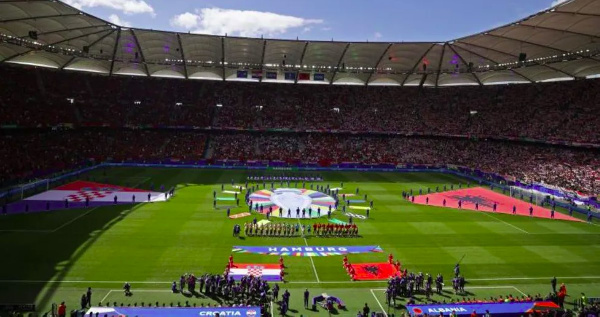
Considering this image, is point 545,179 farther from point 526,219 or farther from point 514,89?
point 514,89

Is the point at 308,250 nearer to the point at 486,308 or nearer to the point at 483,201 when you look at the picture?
the point at 486,308

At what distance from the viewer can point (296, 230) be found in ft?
104

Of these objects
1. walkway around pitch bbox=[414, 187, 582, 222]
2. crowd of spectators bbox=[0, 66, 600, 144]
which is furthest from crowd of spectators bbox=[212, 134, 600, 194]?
walkway around pitch bbox=[414, 187, 582, 222]

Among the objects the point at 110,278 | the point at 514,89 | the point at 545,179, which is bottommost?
the point at 110,278

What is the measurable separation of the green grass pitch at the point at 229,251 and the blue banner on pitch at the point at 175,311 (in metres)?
1.27

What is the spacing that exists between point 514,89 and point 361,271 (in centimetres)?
6297

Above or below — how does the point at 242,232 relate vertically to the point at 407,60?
below

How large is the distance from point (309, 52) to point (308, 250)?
41.0m

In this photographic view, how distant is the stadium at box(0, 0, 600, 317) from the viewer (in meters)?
21.7

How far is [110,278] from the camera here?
22.1m

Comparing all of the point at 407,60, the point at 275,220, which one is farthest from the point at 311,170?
the point at 275,220

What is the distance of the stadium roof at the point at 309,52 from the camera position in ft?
141

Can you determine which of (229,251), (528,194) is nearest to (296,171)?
(528,194)

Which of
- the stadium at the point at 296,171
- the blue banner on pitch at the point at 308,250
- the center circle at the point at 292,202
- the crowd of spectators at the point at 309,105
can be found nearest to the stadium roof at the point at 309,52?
the stadium at the point at 296,171
